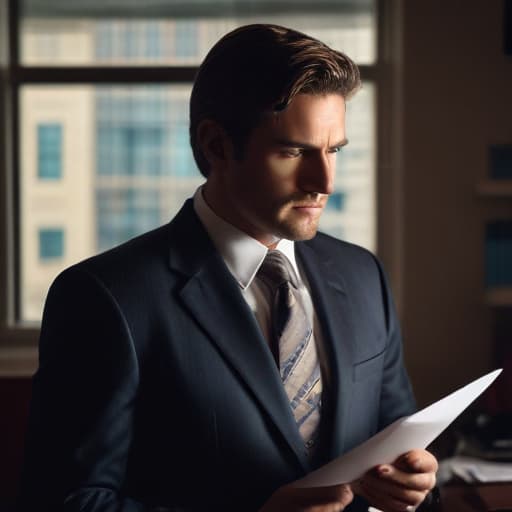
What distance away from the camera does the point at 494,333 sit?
250 centimetres

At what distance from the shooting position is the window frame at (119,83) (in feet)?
8.57

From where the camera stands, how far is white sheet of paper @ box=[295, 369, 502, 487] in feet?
3.35

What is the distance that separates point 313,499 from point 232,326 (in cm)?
29

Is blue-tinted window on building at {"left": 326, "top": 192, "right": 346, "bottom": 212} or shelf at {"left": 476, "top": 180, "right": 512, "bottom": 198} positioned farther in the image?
blue-tinted window on building at {"left": 326, "top": 192, "right": 346, "bottom": 212}

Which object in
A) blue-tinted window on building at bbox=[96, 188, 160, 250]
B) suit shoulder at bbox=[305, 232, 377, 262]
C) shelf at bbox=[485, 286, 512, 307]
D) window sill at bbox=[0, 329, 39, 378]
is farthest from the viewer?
blue-tinted window on building at bbox=[96, 188, 160, 250]

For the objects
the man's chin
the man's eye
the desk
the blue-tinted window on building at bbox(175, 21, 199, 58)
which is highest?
the blue-tinted window on building at bbox(175, 21, 199, 58)

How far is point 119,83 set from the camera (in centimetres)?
266

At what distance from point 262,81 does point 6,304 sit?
75.9 inches

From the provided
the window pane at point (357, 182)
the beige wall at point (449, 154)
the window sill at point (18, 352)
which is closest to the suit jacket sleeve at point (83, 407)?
the window sill at point (18, 352)

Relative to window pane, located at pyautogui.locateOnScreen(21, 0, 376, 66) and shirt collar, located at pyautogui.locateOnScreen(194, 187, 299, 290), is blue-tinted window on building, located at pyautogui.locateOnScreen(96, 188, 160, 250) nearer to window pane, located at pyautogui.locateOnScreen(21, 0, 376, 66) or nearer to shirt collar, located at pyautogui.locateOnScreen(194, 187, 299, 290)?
window pane, located at pyautogui.locateOnScreen(21, 0, 376, 66)

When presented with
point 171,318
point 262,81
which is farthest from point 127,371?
point 262,81

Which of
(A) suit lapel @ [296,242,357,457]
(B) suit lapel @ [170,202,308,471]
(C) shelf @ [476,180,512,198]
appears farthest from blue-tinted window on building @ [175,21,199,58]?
(B) suit lapel @ [170,202,308,471]

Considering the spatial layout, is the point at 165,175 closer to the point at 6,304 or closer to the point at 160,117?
the point at 160,117

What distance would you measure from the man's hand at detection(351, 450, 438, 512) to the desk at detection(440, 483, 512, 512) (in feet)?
1.91
